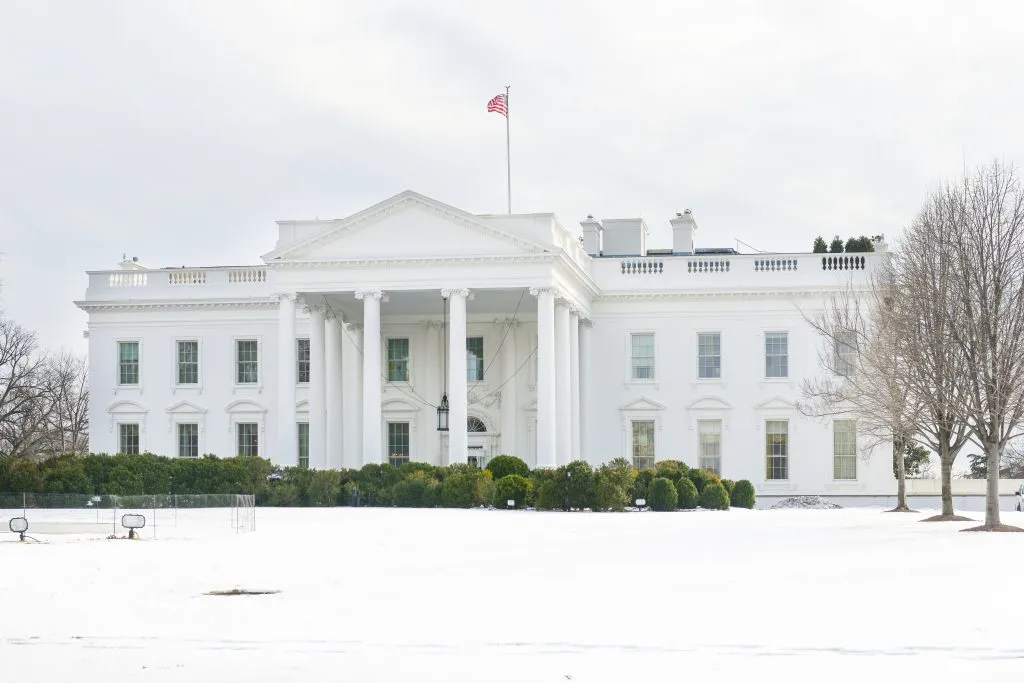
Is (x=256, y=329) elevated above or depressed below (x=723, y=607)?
above

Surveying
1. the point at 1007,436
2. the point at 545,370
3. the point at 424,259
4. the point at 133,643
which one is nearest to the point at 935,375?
the point at 1007,436

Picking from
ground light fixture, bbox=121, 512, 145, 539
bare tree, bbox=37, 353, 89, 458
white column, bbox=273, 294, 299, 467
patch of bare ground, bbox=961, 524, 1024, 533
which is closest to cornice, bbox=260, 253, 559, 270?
white column, bbox=273, 294, 299, 467

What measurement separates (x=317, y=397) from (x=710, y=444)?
15.6 metres

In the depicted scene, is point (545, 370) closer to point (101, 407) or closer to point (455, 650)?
point (101, 407)

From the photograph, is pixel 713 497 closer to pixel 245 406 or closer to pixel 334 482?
pixel 334 482

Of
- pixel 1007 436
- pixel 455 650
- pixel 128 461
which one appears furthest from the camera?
pixel 128 461

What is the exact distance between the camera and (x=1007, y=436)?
96.0 ft

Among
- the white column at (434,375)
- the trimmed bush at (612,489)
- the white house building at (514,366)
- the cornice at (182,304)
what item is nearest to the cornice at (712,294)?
the white house building at (514,366)

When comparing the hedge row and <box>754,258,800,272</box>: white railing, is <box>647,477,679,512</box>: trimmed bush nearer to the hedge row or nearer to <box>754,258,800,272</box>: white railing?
the hedge row

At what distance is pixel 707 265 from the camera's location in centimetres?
5188

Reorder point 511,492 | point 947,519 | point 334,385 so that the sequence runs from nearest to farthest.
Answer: point 947,519 → point 511,492 → point 334,385

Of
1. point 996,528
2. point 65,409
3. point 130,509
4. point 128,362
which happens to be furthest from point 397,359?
point 65,409

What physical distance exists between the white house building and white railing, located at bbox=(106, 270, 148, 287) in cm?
8

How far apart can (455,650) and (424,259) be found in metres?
32.1
